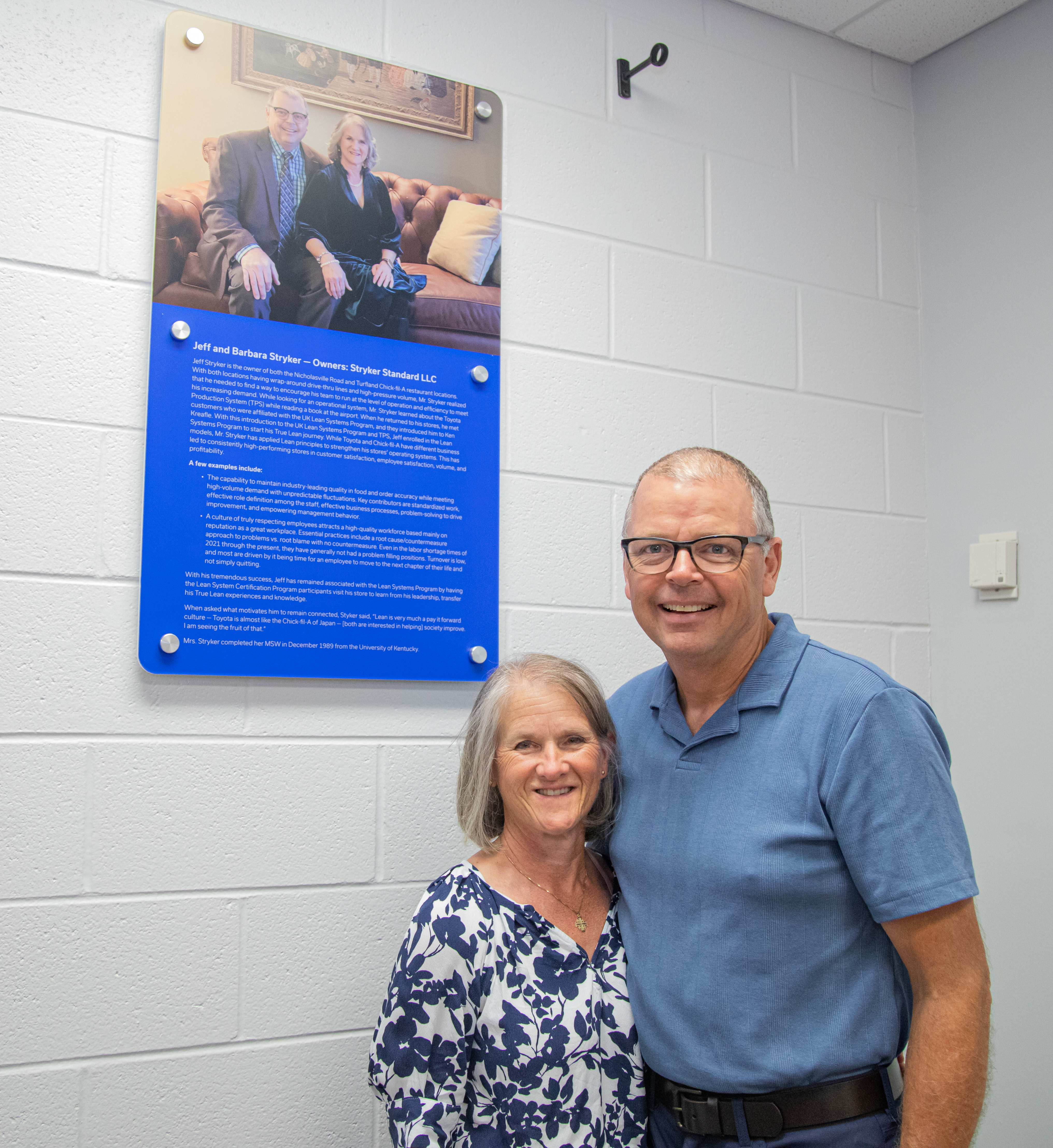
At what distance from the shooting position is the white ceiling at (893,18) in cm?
216

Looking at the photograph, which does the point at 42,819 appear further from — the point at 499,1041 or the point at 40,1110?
the point at 499,1041

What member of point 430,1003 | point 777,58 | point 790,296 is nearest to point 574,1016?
point 430,1003

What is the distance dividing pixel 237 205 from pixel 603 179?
2.44 ft

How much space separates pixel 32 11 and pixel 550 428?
3.50 feet

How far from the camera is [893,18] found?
2.22 metres

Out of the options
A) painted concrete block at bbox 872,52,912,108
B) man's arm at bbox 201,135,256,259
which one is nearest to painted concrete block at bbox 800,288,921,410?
painted concrete block at bbox 872,52,912,108

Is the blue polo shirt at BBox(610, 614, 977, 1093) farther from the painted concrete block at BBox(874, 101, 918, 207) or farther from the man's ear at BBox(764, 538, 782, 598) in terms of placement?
the painted concrete block at BBox(874, 101, 918, 207)

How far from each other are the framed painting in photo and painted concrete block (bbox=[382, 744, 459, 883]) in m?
1.13

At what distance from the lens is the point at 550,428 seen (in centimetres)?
192

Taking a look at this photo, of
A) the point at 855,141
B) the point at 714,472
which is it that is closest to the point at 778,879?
the point at 714,472

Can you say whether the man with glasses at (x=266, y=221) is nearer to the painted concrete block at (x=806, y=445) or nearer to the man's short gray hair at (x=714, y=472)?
the man's short gray hair at (x=714, y=472)

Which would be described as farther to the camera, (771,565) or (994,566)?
(994,566)

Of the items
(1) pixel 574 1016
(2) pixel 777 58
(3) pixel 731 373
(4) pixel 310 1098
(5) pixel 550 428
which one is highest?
(2) pixel 777 58

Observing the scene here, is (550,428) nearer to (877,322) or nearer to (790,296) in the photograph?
(790,296)
